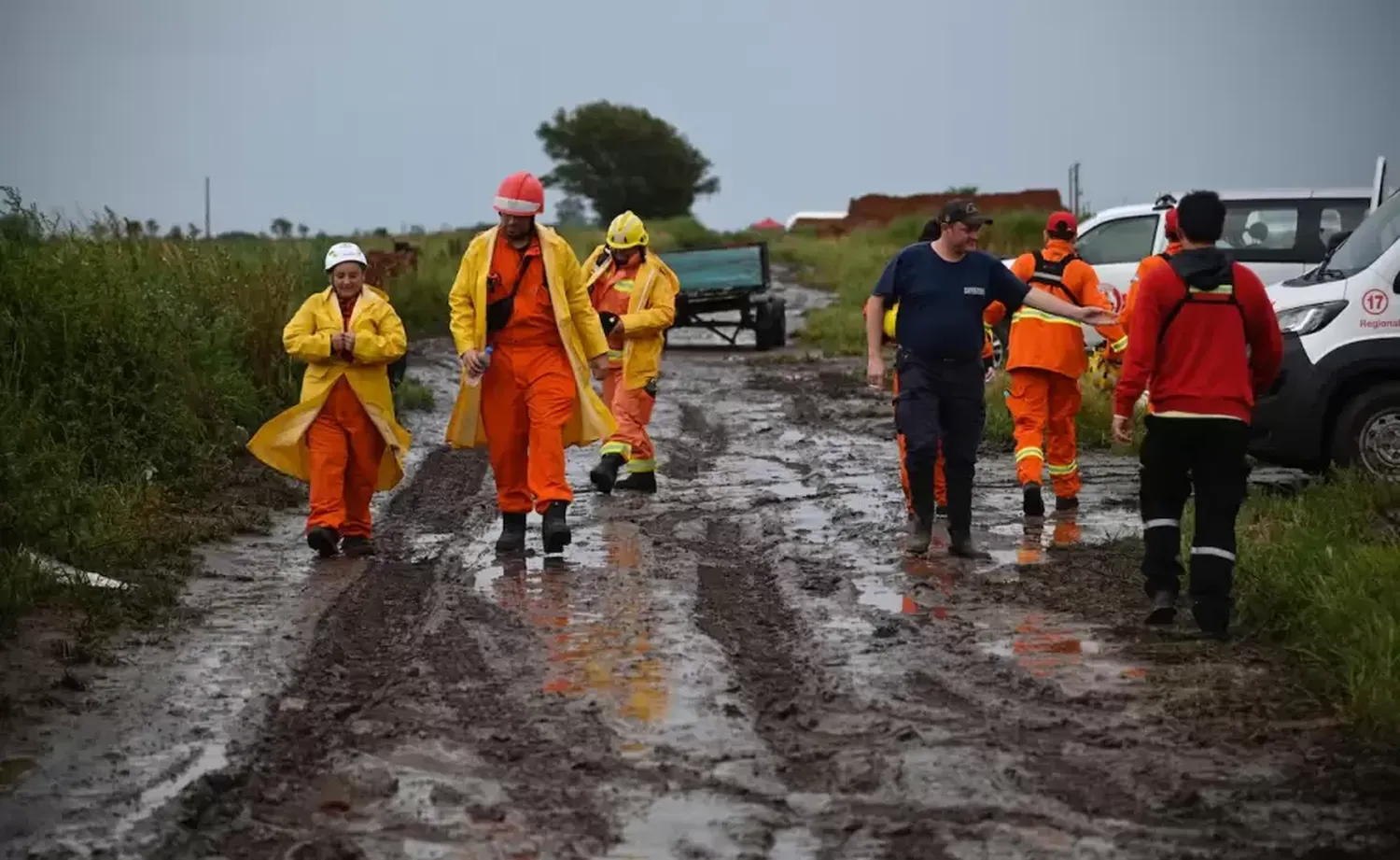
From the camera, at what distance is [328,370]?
11703 mm

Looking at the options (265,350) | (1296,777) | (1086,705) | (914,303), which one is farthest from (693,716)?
(265,350)

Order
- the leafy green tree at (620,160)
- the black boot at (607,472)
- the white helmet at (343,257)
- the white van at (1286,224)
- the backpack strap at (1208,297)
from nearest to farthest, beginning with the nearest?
1. the backpack strap at (1208,297)
2. the white helmet at (343,257)
3. the black boot at (607,472)
4. the white van at (1286,224)
5. the leafy green tree at (620,160)

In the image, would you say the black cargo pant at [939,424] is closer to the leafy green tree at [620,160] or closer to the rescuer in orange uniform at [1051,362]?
the rescuer in orange uniform at [1051,362]

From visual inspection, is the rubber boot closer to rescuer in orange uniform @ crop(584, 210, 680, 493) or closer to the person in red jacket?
rescuer in orange uniform @ crop(584, 210, 680, 493)

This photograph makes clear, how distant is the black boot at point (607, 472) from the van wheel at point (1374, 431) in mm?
4785

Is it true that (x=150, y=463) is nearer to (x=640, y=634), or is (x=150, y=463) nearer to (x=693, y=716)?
(x=640, y=634)

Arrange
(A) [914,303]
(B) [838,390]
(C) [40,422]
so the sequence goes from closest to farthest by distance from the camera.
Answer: (A) [914,303] → (C) [40,422] → (B) [838,390]

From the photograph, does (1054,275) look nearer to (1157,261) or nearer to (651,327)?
(651,327)

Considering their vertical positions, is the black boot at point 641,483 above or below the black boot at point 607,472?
below

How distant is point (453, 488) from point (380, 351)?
131 inches

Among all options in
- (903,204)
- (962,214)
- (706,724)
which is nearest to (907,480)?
(962,214)

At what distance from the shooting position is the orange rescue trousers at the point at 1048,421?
41.4 ft

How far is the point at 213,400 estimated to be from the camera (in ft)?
48.6

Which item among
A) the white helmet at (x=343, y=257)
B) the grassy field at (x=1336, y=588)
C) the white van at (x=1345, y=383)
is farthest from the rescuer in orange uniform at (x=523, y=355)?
the white van at (x=1345, y=383)
